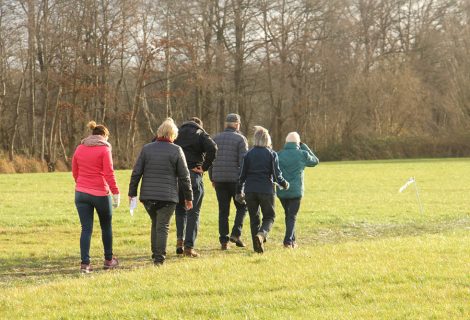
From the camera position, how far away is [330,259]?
948 cm

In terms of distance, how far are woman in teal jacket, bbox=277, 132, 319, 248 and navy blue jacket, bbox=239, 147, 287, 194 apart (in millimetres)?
914

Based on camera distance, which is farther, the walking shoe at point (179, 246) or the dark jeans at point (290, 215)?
the dark jeans at point (290, 215)

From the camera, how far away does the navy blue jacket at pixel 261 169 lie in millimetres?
11125

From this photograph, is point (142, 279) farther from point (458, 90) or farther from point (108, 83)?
point (458, 90)

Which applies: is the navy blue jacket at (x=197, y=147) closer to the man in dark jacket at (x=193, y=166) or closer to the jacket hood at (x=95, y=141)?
the man in dark jacket at (x=193, y=166)

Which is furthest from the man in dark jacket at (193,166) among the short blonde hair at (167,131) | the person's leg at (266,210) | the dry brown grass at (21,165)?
the dry brown grass at (21,165)

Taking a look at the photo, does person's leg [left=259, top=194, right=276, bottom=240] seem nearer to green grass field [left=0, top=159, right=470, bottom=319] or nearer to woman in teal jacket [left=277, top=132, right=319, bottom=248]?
green grass field [left=0, top=159, right=470, bottom=319]

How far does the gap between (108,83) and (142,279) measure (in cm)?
4447

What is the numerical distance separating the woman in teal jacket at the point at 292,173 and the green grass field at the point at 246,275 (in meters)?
0.76

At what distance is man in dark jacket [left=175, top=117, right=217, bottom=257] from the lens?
1137cm

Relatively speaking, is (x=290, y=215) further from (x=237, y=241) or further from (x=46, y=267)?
(x=46, y=267)

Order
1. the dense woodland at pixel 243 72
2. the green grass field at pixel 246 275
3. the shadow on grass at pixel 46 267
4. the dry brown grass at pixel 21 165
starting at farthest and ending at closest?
the dense woodland at pixel 243 72, the dry brown grass at pixel 21 165, the shadow on grass at pixel 46 267, the green grass field at pixel 246 275

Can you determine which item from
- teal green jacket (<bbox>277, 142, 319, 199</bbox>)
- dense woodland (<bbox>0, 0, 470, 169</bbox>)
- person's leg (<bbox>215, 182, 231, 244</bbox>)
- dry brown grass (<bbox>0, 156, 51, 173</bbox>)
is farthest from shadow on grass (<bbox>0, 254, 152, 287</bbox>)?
dense woodland (<bbox>0, 0, 470, 169</bbox>)

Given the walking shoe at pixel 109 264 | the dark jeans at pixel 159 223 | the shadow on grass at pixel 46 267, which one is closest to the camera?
the shadow on grass at pixel 46 267
